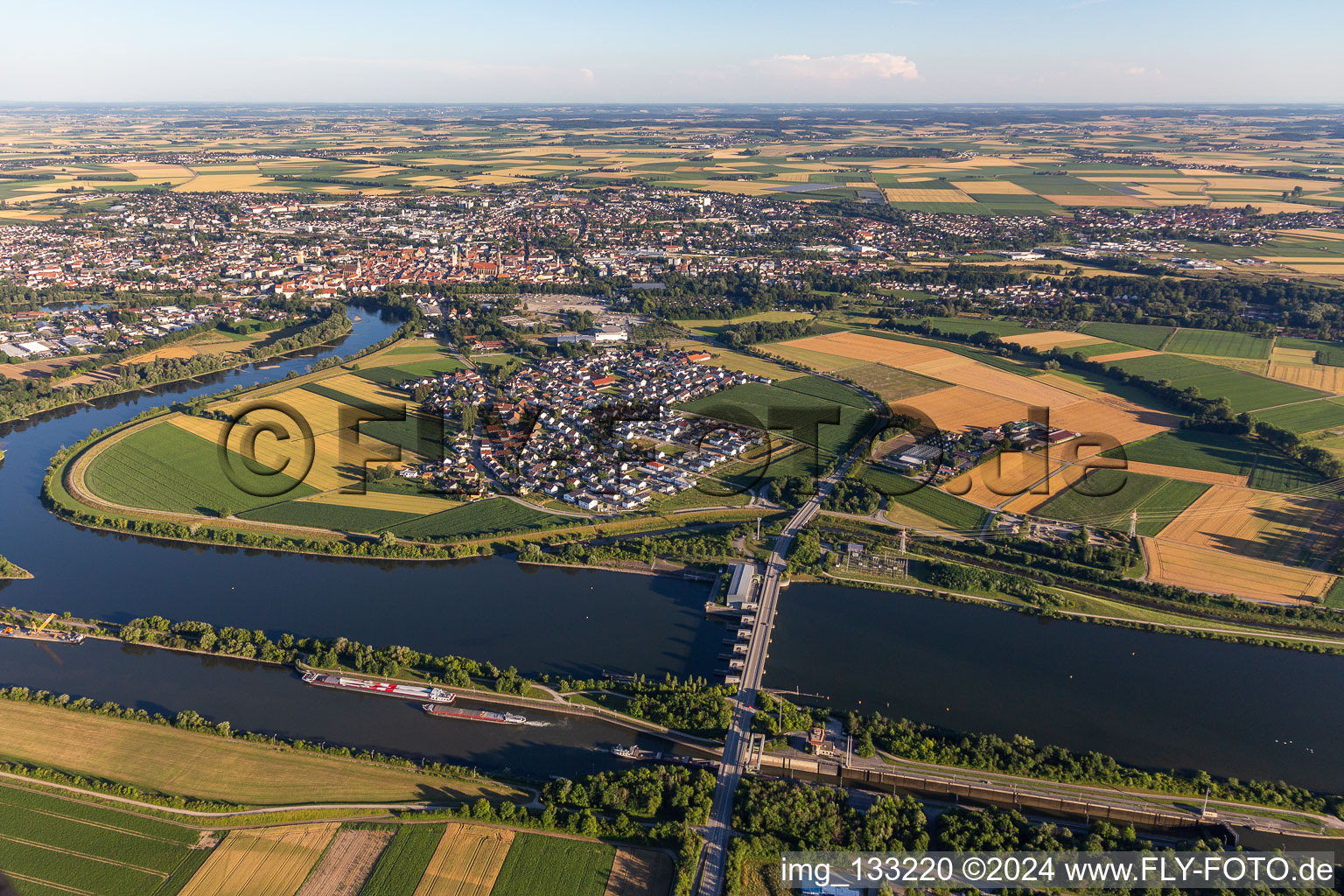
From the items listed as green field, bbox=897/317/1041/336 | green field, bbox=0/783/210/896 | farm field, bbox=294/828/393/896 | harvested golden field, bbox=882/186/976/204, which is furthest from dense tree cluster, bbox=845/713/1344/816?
harvested golden field, bbox=882/186/976/204

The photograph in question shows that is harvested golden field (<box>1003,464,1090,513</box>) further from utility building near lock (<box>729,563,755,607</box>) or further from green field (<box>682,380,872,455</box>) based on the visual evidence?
utility building near lock (<box>729,563,755,607</box>)

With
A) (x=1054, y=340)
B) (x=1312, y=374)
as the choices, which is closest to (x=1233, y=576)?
(x=1312, y=374)

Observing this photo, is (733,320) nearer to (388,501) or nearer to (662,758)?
(388,501)

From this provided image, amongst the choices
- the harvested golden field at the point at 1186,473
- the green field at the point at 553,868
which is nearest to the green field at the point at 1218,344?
the harvested golden field at the point at 1186,473

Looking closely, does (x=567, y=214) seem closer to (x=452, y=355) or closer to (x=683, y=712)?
(x=452, y=355)

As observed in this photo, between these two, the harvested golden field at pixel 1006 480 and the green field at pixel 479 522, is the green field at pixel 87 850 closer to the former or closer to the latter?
the green field at pixel 479 522

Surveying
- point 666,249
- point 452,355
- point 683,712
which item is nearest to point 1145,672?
point 683,712
